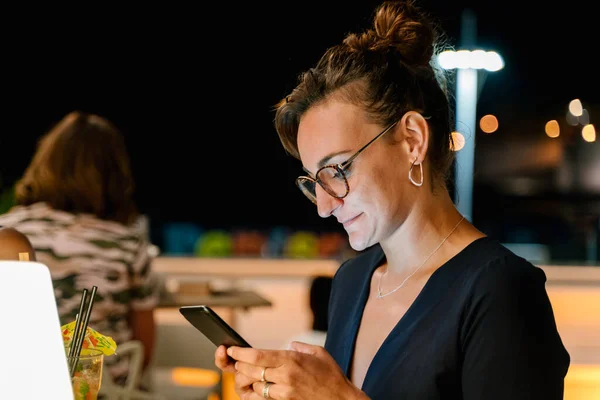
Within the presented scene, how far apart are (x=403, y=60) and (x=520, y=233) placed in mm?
5653

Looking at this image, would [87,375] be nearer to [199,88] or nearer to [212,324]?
[212,324]

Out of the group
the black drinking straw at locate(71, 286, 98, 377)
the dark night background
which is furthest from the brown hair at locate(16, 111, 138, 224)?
the dark night background

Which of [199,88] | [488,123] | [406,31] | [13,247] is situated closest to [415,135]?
[406,31]

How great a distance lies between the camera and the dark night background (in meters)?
6.80

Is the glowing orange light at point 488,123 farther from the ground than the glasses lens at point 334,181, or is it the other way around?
the glowing orange light at point 488,123

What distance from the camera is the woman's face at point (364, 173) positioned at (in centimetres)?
138

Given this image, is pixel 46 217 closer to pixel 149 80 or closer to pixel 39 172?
pixel 39 172

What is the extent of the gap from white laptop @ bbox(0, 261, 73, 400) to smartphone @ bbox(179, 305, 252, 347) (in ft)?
1.00

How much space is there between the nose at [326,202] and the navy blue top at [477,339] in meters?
0.20

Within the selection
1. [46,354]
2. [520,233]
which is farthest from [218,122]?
[46,354]

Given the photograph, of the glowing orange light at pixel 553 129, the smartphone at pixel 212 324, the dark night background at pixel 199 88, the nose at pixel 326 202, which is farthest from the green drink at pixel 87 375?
the glowing orange light at pixel 553 129

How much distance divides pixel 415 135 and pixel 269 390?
49cm

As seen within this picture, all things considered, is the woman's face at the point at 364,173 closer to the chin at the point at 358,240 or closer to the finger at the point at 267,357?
the chin at the point at 358,240

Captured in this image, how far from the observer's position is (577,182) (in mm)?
7230
